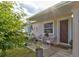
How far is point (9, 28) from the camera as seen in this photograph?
6266 mm

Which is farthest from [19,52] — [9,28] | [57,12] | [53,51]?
[57,12]

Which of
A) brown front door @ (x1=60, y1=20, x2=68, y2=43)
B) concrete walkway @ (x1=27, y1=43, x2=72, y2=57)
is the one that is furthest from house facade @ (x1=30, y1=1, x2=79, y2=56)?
concrete walkway @ (x1=27, y1=43, x2=72, y2=57)

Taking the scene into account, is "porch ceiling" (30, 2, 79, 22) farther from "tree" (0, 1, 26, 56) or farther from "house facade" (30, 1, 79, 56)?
"tree" (0, 1, 26, 56)

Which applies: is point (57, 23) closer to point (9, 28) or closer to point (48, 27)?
point (48, 27)

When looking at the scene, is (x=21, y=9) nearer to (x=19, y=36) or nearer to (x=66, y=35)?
(x=19, y=36)

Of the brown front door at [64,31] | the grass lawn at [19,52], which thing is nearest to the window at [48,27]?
the brown front door at [64,31]

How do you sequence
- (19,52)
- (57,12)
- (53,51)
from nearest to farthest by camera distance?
(19,52), (53,51), (57,12)

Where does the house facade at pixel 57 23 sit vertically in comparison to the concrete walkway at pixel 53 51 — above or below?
above

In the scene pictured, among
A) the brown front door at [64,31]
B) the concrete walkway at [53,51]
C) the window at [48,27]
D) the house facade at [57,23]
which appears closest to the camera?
the concrete walkway at [53,51]

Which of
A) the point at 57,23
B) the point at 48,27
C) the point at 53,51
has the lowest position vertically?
the point at 53,51

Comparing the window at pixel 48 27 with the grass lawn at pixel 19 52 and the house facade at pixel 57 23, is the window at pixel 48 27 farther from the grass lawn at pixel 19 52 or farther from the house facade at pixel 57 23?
the grass lawn at pixel 19 52

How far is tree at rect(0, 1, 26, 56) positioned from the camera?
19.9 feet

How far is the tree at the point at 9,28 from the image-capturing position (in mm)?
6051

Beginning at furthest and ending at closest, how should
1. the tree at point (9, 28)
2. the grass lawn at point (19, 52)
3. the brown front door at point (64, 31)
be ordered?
the brown front door at point (64, 31) → the grass lawn at point (19, 52) → the tree at point (9, 28)
